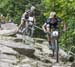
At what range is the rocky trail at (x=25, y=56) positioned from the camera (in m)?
12.9

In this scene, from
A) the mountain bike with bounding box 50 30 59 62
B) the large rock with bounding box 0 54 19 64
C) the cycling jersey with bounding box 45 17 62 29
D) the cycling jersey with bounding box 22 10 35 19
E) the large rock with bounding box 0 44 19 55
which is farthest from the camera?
the cycling jersey with bounding box 22 10 35 19

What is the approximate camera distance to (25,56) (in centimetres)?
1433

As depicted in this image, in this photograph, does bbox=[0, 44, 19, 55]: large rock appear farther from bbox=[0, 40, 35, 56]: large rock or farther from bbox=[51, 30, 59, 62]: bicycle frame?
bbox=[51, 30, 59, 62]: bicycle frame

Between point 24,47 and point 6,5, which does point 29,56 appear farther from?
point 6,5

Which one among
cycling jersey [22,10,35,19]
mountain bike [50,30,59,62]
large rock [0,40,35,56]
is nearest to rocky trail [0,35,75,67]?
large rock [0,40,35,56]

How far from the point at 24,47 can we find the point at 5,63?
3737 millimetres

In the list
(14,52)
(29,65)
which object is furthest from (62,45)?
(29,65)

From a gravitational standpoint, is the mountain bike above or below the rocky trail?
above

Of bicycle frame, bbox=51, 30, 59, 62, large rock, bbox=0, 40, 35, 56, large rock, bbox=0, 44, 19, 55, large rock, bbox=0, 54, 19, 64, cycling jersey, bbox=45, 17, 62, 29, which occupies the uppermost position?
cycling jersey, bbox=45, 17, 62, 29

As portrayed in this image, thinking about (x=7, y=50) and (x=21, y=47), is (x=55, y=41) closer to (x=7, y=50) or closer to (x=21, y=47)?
(x=7, y=50)

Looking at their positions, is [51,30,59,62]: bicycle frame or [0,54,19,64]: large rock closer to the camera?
[51,30,59,62]: bicycle frame

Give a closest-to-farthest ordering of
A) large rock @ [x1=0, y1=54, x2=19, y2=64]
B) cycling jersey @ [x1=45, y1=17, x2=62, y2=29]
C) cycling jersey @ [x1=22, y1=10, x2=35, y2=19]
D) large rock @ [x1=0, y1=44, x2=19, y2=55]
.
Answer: large rock @ [x1=0, y1=54, x2=19, y2=64] < cycling jersey @ [x1=45, y1=17, x2=62, y2=29] < large rock @ [x1=0, y1=44, x2=19, y2=55] < cycling jersey @ [x1=22, y1=10, x2=35, y2=19]

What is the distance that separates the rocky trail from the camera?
507 inches

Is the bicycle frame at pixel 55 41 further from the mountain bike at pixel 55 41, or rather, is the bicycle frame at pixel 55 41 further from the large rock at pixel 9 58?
the large rock at pixel 9 58
